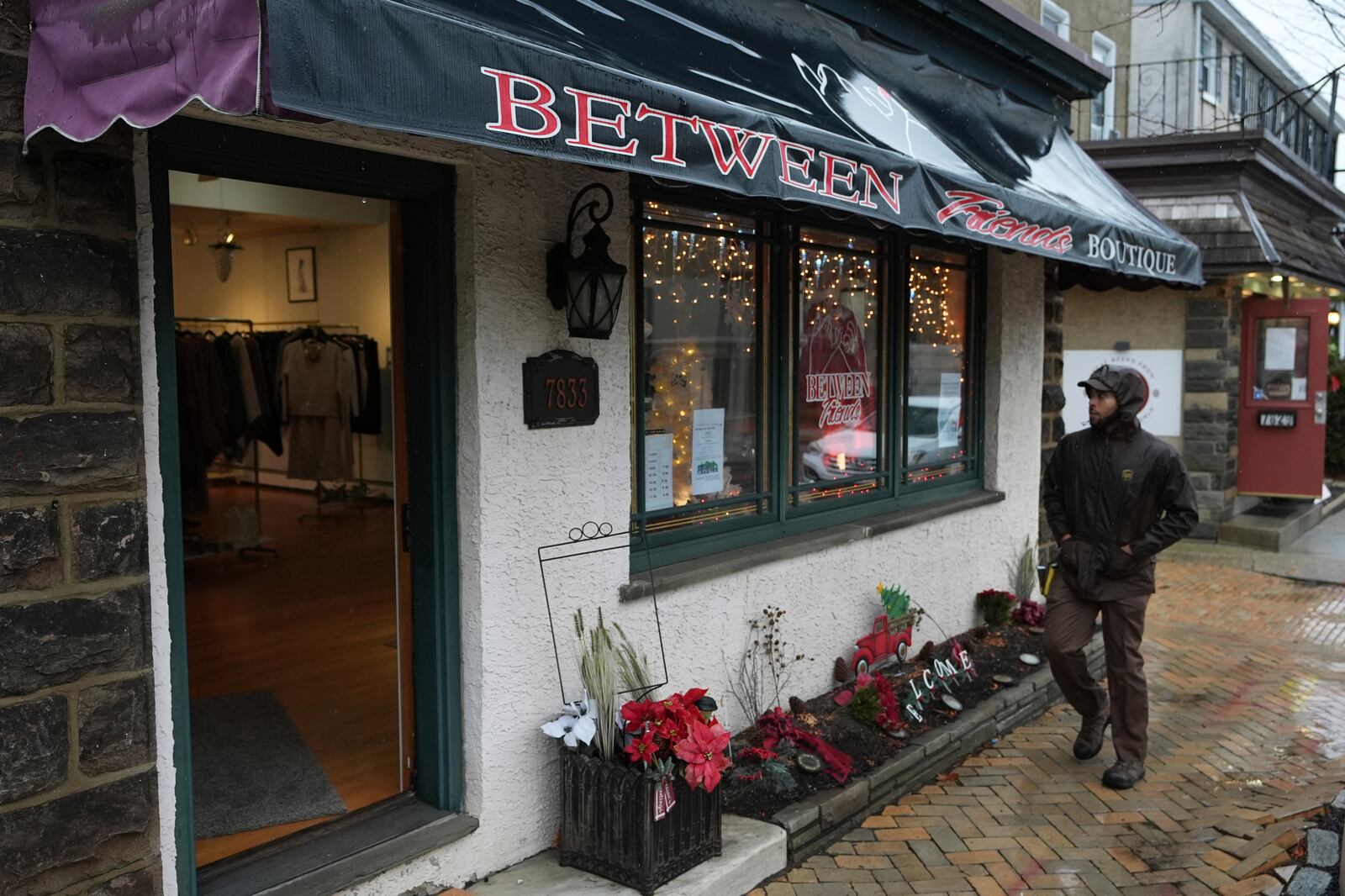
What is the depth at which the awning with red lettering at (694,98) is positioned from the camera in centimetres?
251

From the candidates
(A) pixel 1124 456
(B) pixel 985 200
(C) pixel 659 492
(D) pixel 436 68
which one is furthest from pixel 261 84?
(A) pixel 1124 456

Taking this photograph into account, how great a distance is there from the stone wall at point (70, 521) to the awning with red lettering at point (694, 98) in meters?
0.24

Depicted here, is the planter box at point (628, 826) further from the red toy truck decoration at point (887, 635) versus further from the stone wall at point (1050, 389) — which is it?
the stone wall at point (1050, 389)

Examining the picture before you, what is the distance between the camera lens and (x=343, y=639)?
22.0 ft

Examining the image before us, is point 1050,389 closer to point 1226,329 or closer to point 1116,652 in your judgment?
point 1116,652

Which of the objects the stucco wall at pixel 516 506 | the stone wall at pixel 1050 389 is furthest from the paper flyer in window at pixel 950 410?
the stucco wall at pixel 516 506

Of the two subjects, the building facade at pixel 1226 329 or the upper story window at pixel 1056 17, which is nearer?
the building facade at pixel 1226 329

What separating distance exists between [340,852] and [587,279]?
2171 mm

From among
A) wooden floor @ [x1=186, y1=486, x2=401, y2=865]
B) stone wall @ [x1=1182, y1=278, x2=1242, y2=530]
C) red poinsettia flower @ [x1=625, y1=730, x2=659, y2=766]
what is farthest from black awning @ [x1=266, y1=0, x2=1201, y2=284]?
stone wall @ [x1=1182, y1=278, x2=1242, y2=530]

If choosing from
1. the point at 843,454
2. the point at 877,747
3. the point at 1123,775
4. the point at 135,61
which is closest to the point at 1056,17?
the point at 843,454

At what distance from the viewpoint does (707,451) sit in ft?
17.5

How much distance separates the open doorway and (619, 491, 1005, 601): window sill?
1063 millimetres

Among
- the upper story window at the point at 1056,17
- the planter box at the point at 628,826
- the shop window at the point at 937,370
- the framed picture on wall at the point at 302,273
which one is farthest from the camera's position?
the upper story window at the point at 1056,17

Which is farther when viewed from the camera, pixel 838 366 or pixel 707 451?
pixel 838 366
